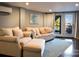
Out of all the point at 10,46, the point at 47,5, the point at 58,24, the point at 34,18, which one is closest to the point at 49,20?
the point at 58,24

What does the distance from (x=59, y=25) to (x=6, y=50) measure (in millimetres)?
6513

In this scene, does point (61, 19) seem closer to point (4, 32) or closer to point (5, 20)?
point (5, 20)

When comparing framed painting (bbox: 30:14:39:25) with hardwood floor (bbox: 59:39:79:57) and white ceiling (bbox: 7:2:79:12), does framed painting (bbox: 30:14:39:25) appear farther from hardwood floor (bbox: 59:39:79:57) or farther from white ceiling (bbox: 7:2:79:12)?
hardwood floor (bbox: 59:39:79:57)

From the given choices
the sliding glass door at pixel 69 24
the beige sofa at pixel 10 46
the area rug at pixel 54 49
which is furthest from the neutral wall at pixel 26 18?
the beige sofa at pixel 10 46

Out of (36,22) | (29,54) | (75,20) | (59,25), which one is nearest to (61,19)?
(59,25)

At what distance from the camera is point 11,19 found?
20.2ft

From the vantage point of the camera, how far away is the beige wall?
18.6 feet

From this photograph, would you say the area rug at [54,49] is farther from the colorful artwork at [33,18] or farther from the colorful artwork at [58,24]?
the colorful artwork at [58,24]

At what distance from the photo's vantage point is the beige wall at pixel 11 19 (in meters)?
5.68

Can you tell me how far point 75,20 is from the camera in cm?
880

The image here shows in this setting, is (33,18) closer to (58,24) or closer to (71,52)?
(58,24)

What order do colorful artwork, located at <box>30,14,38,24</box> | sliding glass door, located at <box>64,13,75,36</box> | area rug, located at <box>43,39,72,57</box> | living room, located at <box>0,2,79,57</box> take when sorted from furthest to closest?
sliding glass door, located at <box>64,13,75,36</box> < colorful artwork, located at <box>30,14,38,24</box> < living room, located at <box>0,2,79,57</box> < area rug, located at <box>43,39,72,57</box>

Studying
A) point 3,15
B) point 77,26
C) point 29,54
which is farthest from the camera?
point 77,26

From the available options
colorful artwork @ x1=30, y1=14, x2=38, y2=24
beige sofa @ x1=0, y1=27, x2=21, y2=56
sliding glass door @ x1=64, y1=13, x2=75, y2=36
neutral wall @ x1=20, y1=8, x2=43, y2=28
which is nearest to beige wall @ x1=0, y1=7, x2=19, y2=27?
neutral wall @ x1=20, y1=8, x2=43, y2=28
